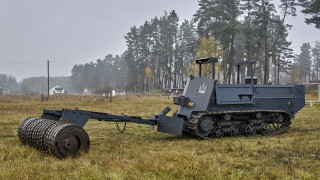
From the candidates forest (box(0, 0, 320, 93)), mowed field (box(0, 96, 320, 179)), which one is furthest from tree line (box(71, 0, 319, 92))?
mowed field (box(0, 96, 320, 179))

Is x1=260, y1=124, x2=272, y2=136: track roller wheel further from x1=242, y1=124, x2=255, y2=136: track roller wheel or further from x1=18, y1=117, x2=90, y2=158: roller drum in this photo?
x1=18, y1=117, x2=90, y2=158: roller drum

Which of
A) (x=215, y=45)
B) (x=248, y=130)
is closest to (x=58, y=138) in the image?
(x=248, y=130)

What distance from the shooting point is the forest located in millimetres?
42531

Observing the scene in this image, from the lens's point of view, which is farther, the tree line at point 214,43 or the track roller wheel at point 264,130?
the tree line at point 214,43

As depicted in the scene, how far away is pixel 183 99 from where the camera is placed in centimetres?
1129

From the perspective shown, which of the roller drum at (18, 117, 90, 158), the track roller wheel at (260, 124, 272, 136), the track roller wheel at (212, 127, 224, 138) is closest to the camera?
the roller drum at (18, 117, 90, 158)

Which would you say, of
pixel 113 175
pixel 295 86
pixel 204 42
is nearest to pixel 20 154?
pixel 113 175

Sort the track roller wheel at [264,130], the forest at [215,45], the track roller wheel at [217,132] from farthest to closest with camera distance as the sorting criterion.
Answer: the forest at [215,45] < the track roller wheel at [264,130] < the track roller wheel at [217,132]

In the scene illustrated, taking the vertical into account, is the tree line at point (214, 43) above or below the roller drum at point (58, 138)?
above

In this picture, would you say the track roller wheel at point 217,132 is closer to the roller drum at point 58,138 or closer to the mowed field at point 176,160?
the mowed field at point 176,160

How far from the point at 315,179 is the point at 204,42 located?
4078 centimetres

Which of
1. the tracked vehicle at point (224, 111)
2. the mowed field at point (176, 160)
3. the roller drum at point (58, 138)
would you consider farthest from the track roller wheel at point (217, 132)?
the roller drum at point (58, 138)

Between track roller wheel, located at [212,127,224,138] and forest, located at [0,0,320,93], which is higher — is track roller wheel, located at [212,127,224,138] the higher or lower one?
the lower one

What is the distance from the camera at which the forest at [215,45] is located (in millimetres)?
42531
